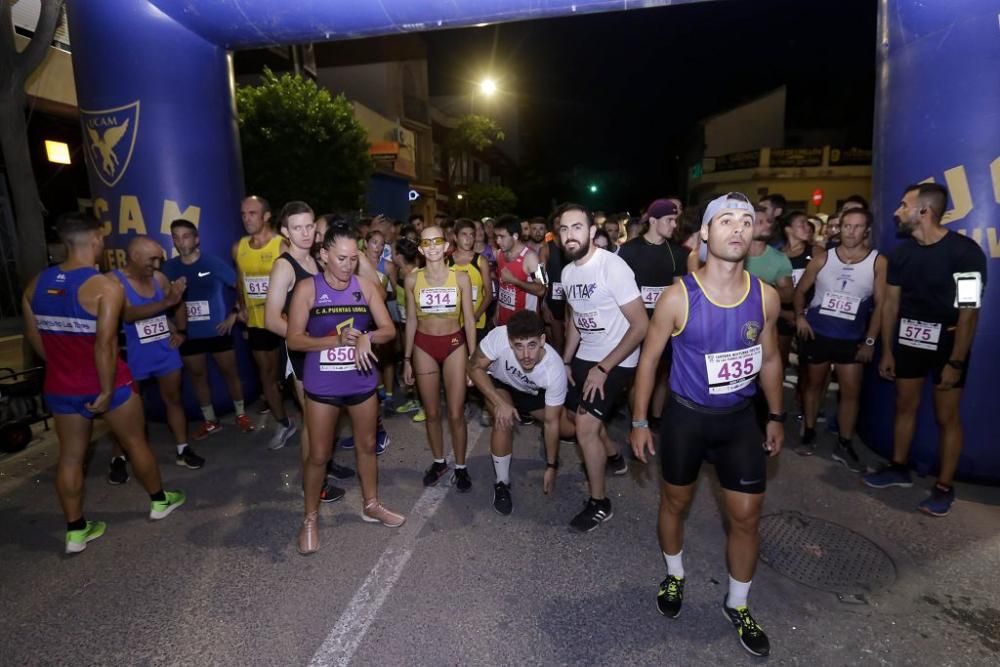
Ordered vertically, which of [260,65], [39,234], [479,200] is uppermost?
[260,65]

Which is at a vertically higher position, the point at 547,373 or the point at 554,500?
the point at 547,373

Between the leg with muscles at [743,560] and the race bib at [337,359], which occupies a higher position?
the race bib at [337,359]

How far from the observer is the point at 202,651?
2.98 meters

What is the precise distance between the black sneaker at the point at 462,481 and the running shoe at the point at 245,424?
2.86m

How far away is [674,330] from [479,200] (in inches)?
1451

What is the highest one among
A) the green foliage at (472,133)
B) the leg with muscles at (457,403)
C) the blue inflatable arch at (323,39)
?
the green foliage at (472,133)

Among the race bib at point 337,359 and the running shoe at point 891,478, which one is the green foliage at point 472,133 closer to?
the running shoe at point 891,478

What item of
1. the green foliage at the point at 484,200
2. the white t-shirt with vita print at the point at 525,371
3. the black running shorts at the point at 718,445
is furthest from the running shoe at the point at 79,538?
the green foliage at the point at 484,200

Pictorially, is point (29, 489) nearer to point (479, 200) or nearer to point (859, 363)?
point (859, 363)

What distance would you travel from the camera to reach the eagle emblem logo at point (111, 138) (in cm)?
612

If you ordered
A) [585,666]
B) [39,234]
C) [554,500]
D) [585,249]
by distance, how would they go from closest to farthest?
[585,666]
[585,249]
[554,500]
[39,234]

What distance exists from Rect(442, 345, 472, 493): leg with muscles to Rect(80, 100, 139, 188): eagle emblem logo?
15.1ft

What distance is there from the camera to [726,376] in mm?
2848

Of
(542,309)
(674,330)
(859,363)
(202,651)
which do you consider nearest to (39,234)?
(542,309)
